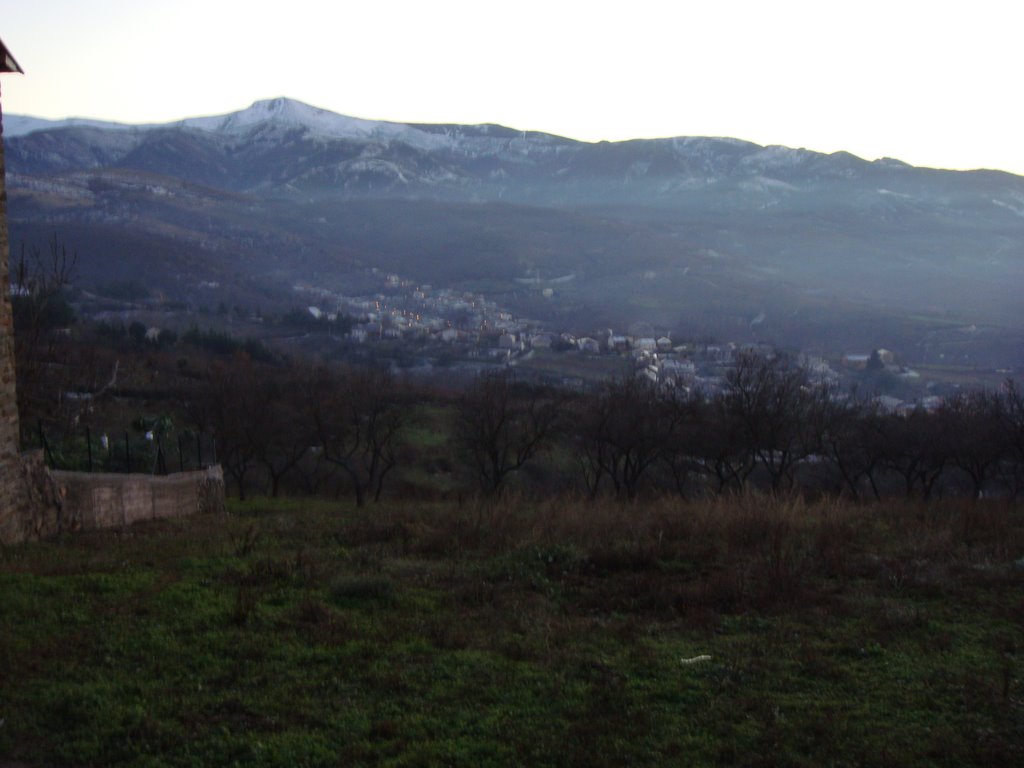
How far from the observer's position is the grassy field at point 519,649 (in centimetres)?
527

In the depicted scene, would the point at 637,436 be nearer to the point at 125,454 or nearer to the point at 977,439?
the point at 977,439

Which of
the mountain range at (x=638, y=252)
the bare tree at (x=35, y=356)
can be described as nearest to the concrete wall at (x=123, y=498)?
the bare tree at (x=35, y=356)

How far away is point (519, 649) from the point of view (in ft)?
22.7

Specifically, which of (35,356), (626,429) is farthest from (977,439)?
(35,356)

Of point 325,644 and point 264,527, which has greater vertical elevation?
point 325,644

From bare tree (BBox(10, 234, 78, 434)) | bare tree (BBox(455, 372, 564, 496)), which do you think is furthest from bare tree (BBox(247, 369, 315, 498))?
bare tree (BBox(10, 234, 78, 434))

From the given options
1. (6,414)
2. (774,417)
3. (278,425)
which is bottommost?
(278,425)

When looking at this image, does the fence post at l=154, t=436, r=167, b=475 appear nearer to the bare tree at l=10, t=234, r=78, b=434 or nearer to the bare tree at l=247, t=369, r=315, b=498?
the bare tree at l=10, t=234, r=78, b=434

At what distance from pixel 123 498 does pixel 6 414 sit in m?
3.29

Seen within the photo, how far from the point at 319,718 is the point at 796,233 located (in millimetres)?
157808

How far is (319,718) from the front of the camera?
5562 millimetres

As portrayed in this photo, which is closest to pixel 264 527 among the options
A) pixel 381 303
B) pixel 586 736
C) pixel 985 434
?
pixel 586 736

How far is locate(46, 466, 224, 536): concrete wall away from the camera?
11.5 metres

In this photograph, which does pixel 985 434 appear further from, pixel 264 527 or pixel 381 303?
pixel 381 303
